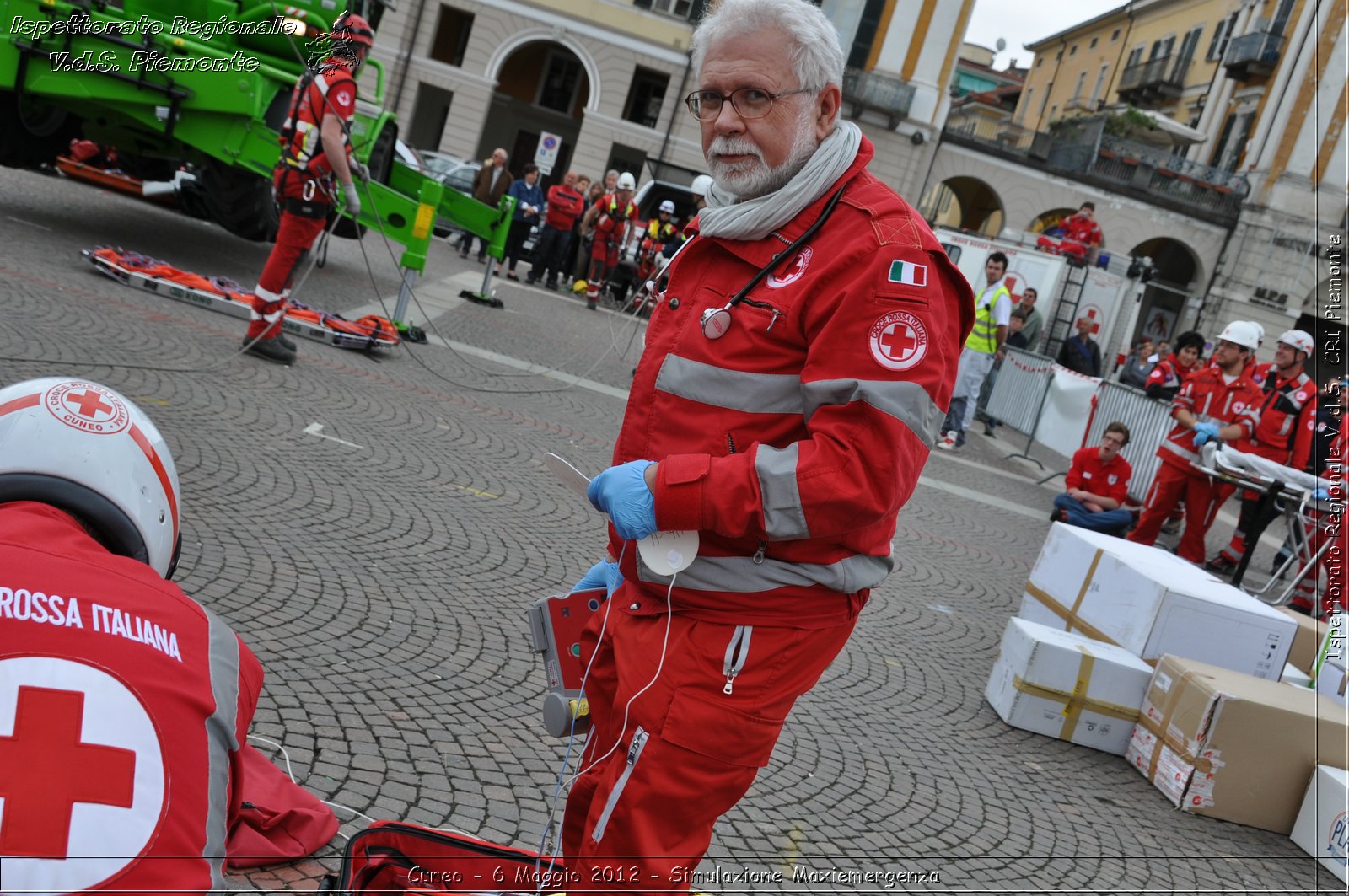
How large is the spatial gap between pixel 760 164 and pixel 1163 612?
4.16 meters

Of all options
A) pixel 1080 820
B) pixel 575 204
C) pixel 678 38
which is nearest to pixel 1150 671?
pixel 1080 820

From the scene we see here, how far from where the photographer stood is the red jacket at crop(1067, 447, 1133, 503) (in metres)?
10.0

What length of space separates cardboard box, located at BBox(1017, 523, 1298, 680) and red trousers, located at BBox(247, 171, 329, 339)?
510 cm

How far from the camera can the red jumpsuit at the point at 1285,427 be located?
9898 millimetres

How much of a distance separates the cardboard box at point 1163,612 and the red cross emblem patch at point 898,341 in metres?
4.11

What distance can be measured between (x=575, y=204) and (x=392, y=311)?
7564 millimetres

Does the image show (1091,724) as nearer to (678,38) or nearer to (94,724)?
(94,724)

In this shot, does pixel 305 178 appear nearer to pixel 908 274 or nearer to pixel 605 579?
pixel 605 579

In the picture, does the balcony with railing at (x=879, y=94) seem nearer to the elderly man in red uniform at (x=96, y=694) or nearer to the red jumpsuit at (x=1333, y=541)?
the red jumpsuit at (x=1333, y=541)

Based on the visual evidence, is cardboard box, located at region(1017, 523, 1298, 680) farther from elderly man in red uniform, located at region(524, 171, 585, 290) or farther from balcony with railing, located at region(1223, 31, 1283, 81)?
balcony with railing, located at region(1223, 31, 1283, 81)

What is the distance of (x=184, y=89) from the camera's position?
29.3 ft

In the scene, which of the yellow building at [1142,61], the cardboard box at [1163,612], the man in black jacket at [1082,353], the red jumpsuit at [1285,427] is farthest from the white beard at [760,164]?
the yellow building at [1142,61]

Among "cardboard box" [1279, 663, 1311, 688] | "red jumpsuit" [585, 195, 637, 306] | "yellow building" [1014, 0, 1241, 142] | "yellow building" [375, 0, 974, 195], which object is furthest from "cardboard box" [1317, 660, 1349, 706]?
"yellow building" [1014, 0, 1241, 142]

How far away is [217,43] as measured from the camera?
9.88m
